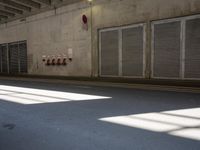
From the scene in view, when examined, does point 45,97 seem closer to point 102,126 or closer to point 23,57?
point 102,126

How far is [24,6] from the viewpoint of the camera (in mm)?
18156

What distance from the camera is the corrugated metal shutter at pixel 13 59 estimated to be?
2009 cm

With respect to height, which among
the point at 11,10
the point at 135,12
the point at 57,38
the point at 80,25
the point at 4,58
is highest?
the point at 11,10

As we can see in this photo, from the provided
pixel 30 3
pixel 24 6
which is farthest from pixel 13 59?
pixel 30 3

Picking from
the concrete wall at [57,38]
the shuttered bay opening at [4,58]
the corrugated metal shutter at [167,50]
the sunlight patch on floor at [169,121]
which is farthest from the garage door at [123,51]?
the shuttered bay opening at [4,58]

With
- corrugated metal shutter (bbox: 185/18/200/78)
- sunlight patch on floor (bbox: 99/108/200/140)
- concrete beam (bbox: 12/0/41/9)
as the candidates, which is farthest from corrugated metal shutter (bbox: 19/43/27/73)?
sunlight patch on floor (bbox: 99/108/200/140)

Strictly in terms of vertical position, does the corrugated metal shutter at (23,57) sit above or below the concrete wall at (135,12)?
below

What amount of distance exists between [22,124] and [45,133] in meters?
0.84

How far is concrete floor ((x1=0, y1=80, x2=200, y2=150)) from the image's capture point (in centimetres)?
320

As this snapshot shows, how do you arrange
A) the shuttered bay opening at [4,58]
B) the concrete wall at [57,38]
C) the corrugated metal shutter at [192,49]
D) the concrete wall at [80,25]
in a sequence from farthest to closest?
the shuttered bay opening at [4,58]
the concrete wall at [57,38]
the concrete wall at [80,25]
the corrugated metal shutter at [192,49]

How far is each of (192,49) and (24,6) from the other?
12.8 meters

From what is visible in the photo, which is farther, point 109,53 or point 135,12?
point 109,53

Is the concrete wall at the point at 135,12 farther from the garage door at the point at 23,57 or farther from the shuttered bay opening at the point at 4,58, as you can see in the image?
the shuttered bay opening at the point at 4,58

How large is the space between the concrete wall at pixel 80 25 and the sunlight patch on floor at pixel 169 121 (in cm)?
642
